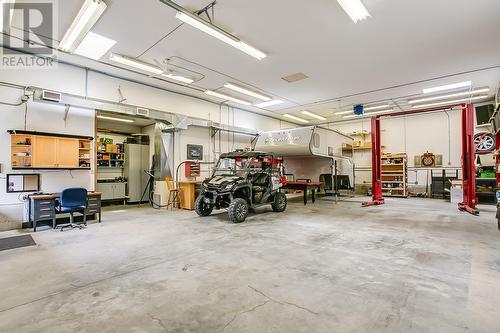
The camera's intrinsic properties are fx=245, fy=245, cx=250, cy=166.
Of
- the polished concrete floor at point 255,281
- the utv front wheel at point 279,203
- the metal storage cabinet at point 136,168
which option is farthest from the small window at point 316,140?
the metal storage cabinet at point 136,168

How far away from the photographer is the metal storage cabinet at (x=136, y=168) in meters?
9.49

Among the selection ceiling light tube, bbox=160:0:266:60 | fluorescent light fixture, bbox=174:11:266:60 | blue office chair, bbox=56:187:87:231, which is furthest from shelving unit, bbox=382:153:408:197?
blue office chair, bbox=56:187:87:231

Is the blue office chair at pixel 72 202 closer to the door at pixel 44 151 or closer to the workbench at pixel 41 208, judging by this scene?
the workbench at pixel 41 208

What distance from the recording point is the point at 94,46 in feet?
17.7

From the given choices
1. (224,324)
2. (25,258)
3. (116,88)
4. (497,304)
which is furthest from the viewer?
(116,88)

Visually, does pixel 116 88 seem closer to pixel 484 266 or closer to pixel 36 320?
pixel 36 320

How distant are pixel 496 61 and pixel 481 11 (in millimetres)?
3027

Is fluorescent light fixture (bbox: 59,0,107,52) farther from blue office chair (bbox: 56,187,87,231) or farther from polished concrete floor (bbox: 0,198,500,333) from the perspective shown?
polished concrete floor (bbox: 0,198,500,333)

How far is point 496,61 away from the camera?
627 cm

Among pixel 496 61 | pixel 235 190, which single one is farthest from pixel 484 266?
pixel 496 61

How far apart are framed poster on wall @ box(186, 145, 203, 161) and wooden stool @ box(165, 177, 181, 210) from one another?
1.25 m

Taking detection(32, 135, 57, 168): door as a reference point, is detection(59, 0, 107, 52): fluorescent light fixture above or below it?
above

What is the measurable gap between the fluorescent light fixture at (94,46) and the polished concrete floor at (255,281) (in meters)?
4.02

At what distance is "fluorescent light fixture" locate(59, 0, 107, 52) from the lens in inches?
158
